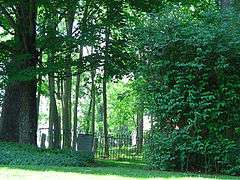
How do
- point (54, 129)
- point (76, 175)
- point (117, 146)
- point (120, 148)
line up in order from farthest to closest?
point (117, 146) < point (120, 148) < point (54, 129) < point (76, 175)

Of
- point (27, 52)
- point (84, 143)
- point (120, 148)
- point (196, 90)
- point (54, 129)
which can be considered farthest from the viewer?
point (120, 148)

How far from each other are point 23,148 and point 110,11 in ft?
22.3

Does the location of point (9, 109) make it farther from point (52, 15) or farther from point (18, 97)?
point (52, 15)

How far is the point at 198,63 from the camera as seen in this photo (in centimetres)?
1502

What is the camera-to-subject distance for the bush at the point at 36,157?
15.2m

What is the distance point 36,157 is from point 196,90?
214 inches

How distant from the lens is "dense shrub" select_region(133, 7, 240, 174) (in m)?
14.8

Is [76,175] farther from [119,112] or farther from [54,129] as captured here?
[119,112]

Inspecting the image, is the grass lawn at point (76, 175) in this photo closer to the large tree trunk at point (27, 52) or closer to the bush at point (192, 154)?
the bush at point (192, 154)

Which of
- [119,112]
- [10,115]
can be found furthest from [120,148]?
[119,112]

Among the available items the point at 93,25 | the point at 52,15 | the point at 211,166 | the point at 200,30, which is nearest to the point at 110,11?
the point at 93,25

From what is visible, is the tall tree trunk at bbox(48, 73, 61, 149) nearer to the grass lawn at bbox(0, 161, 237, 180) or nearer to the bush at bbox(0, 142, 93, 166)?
the bush at bbox(0, 142, 93, 166)

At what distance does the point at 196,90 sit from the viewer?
49.9 feet

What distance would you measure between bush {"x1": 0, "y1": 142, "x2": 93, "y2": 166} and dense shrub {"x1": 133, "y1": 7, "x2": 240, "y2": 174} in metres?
2.66
